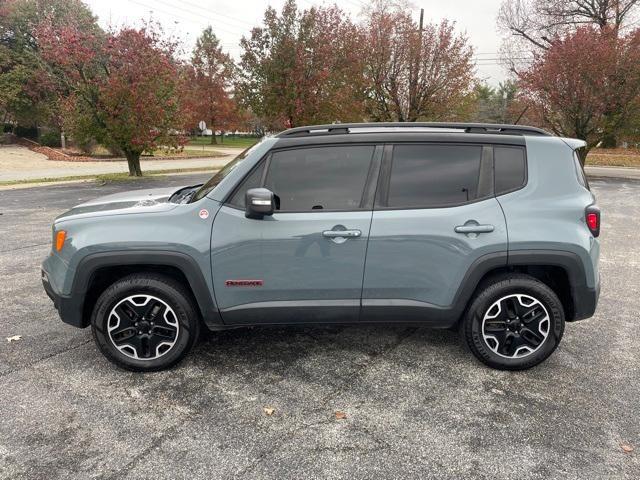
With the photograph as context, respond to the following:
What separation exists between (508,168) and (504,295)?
36.2 inches

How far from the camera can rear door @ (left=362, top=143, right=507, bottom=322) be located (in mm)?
3115

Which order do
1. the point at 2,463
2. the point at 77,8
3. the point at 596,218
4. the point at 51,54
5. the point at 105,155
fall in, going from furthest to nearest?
the point at 77,8, the point at 105,155, the point at 51,54, the point at 596,218, the point at 2,463

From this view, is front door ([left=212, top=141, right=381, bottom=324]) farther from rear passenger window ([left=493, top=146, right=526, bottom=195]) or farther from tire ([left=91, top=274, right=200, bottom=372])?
rear passenger window ([left=493, top=146, right=526, bottom=195])

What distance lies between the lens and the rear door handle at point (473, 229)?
10.2ft

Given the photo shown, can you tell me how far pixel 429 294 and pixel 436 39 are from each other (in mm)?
20815

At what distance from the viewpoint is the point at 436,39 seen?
20969mm

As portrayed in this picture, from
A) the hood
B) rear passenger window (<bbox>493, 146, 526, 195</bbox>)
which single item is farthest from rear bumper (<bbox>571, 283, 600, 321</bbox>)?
the hood

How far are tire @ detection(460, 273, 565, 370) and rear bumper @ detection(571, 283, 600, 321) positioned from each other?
0.42 ft

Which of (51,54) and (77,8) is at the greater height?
(77,8)

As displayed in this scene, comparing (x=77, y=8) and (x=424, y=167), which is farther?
(x=77, y=8)

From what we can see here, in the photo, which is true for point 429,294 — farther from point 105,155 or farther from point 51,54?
point 105,155

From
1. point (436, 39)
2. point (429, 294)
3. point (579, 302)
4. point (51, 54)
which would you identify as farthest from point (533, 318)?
point (436, 39)

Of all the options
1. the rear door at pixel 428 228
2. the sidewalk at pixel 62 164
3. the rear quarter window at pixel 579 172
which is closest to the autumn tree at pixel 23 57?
the sidewalk at pixel 62 164

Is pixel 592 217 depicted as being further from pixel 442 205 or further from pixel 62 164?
pixel 62 164
